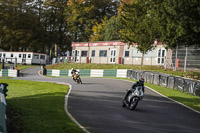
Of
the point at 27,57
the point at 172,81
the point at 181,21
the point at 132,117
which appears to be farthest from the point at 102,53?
the point at 132,117

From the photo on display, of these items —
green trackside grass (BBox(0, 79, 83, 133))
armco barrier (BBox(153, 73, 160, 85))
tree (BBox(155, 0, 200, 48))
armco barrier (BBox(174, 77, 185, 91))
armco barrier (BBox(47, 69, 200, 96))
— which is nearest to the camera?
green trackside grass (BBox(0, 79, 83, 133))

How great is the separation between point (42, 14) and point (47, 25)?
359cm

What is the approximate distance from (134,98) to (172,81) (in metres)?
10.5

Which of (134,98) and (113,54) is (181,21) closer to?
(134,98)

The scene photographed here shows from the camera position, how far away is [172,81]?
2205cm

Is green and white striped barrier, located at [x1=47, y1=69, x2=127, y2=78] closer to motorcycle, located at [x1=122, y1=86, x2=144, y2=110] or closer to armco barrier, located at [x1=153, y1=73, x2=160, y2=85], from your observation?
armco barrier, located at [x1=153, y1=73, x2=160, y2=85]

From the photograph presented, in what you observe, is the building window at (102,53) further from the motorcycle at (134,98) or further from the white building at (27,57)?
the motorcycle at (134,98)

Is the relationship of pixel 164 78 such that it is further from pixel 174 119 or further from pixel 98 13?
pixel 98 13

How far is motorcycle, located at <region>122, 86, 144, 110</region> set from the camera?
12.1m

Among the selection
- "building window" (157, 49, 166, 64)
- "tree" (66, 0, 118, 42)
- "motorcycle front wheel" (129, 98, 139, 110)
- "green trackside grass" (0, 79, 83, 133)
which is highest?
"tree" (66, 0, 118, 42)

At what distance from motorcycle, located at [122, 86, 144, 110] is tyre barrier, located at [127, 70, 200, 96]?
A: 25.0ft

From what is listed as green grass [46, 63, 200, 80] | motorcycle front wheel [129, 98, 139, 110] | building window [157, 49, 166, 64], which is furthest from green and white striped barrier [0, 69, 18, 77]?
motorcycle front wheel [129, 98, 139, 110]

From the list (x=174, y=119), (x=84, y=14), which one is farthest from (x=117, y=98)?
(x=84, y=14)

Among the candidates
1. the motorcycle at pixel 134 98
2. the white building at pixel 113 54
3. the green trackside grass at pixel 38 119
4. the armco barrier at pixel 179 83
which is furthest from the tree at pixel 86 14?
the green trackside grass at pixel 38 119
